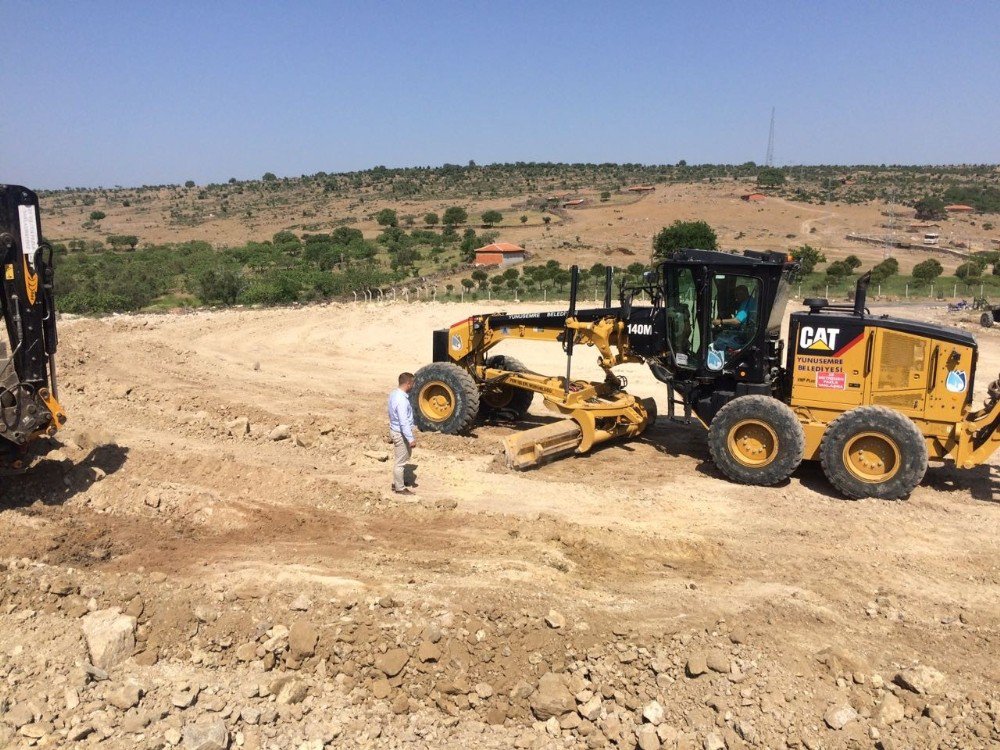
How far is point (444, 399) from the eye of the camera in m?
11.1

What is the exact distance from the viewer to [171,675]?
517 cm

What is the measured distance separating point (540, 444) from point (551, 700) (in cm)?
486

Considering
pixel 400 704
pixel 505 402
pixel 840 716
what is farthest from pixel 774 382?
pixel 400 704

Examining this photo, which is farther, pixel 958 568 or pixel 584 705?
pixel 958 568

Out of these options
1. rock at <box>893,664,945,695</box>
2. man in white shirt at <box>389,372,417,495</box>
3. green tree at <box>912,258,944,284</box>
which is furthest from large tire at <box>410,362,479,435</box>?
green tree at <box>912,258,944,284</box>

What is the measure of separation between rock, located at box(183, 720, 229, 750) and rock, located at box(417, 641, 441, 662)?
126cm

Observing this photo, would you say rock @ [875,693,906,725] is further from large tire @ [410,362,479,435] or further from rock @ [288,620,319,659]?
large tire @ [410,362,479,435]

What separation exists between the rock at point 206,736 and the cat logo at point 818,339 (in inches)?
282

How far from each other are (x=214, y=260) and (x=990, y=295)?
4305 cm

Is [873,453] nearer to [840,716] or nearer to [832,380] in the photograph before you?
[832,380]

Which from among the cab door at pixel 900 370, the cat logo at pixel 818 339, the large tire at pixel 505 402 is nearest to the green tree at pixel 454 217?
the large tire at pixel 505 402

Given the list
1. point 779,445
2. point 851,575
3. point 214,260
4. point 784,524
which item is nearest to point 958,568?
point 851,575

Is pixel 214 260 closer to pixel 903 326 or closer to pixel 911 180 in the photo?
pixel 903 326

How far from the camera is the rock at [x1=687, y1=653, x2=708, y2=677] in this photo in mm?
5117
